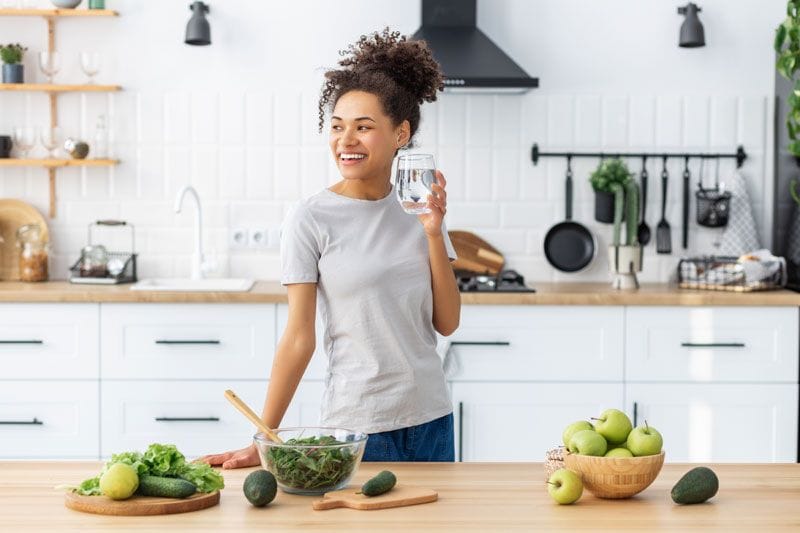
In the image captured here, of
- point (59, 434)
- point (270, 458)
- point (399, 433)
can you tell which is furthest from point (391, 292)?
point (59, 434)

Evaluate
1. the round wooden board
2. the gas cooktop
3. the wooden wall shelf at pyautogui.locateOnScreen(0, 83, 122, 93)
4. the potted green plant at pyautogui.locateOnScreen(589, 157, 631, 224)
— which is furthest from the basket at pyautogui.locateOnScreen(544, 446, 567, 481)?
the wooden wall shelf at pyautogui.locateOnScreen(0, 83, 122, 93)

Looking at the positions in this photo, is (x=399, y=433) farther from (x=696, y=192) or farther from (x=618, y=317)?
(x=696, y=192)

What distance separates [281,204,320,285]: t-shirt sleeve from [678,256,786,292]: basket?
2246 mm

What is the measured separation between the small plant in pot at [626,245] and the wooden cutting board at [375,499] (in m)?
2.59

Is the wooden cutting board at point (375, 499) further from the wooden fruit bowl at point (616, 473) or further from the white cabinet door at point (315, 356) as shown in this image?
the white cabinet door at point (315, 356)

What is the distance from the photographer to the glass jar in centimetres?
431

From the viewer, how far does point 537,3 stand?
4.52m

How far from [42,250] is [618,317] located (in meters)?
2.24

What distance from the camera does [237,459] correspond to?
1.99 m

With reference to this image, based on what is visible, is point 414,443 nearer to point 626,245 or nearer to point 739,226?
point 626,245

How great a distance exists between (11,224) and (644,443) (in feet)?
11.1

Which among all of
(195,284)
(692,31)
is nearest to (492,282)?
(195,284)

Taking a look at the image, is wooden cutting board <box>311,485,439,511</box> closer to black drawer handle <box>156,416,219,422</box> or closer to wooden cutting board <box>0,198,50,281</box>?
black drawer handle <box>156,416,219,422</box>

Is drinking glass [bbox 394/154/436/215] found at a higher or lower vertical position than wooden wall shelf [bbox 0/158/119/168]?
lower
